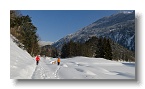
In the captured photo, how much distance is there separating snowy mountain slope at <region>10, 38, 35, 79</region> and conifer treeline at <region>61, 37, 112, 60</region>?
3.97ft

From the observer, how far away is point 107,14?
11.4m

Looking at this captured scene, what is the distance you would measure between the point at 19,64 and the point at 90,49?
2368mm

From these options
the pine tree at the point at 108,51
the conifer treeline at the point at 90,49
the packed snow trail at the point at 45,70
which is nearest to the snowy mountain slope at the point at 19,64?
the packed snow trail at the point at 45,70

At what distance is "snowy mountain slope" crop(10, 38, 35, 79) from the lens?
35.8 feet

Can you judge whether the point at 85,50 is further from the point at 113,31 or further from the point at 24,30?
the point at 24,30

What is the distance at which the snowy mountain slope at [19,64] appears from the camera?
10898 mm

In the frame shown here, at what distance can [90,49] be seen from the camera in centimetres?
1229

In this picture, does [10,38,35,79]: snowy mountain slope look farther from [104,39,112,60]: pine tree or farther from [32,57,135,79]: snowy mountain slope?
[104,39,112,60]: pine tree

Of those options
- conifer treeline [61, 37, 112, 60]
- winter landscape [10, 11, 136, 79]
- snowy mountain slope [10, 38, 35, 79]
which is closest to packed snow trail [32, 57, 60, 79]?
winter landscape [10, 11, 136, 79]

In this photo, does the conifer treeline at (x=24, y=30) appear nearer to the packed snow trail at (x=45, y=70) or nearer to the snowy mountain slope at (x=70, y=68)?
the snowy mountain slope at (x=70, y=68)

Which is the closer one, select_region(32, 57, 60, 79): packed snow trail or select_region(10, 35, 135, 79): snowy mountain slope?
select_region(10, 35, 135, 79): snowy mountain slope

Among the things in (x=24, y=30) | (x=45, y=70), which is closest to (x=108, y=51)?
(x=45, y=70)
